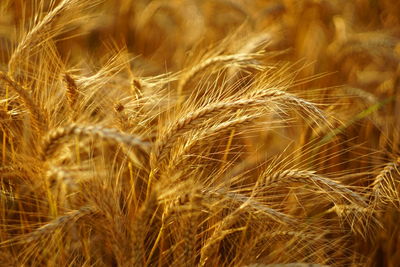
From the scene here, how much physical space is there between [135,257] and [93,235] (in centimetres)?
45

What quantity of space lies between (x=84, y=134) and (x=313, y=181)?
52 cm

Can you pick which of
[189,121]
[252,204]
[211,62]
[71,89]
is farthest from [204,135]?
[211,62]

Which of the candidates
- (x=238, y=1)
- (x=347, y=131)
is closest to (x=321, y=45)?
(x=238, y=1)

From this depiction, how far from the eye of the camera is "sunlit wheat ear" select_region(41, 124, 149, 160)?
995mm

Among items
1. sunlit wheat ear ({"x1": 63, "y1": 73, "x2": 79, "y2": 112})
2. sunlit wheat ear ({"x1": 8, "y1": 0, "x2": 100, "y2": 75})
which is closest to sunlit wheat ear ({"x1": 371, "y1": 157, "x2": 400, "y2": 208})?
sunlit wheat ear ({"x1": 63, "y1": 73, "x2": 79, "y2": 112})

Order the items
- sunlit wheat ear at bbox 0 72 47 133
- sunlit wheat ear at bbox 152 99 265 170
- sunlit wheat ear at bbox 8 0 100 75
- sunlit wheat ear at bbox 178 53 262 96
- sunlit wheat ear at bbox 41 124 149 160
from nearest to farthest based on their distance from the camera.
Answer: sunlit wheat ear at bbox 41 124 149 160
sunlit wheat ear at bbox 152 99 265 170
sunlit wheat ear at bbox 0 72 47 133
sunlit wheat ear at bbox 8 0 100 75
sunlit wheat ear at bbox 178 53 262 96

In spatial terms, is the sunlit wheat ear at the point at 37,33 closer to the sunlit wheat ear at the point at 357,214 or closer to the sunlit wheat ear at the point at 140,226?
the sunlit wheat ear at the point at 140,226

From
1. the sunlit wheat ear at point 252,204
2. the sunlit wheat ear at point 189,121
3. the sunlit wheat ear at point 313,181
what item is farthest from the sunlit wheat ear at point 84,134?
the sunlit wheat ear at point 313,181

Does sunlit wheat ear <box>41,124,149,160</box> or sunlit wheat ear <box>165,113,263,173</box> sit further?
sunlit wheat ear <box>165,113,263,173</box>

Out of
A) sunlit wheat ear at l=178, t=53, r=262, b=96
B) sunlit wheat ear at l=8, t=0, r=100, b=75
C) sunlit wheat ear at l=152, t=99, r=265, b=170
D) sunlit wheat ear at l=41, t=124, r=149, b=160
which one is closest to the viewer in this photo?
sunlit wheat ear at l=41, t=124, r=149, b=160

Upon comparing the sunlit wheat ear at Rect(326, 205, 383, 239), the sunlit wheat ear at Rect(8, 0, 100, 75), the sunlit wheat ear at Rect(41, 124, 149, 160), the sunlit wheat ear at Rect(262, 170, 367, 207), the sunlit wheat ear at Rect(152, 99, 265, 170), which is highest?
the sunlit wheat ear at Rect(8, 0, 100, 75)

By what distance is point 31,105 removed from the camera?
4.26 ft

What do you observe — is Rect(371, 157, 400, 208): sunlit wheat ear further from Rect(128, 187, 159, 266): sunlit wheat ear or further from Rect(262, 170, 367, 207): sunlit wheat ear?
Rect(128, 187, 159, 266): sunlit wheat ear

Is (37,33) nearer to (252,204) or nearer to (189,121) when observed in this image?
(189,121)
